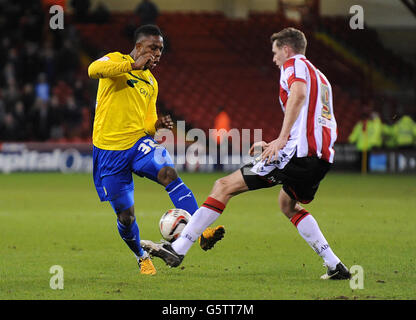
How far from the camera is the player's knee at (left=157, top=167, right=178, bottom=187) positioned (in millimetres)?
7047

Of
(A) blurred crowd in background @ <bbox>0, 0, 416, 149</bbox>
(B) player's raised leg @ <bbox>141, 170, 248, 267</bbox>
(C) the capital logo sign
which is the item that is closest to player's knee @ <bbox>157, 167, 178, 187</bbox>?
(B) player's raised leg @ <bbox>141, 170, 248, 267</bbox>

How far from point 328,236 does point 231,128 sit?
1473cm

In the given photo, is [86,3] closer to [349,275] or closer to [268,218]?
[268,218]

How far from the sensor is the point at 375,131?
74.2 feet

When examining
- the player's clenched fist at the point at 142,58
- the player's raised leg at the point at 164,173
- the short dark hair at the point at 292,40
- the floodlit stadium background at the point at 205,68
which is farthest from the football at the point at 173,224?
the floodlit stadium background at the point at 205,68

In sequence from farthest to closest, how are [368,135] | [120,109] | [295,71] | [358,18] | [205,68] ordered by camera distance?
[205,68] → [368,135] → [358,18] → [120,109] → [295,71]

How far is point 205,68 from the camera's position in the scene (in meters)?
27.4

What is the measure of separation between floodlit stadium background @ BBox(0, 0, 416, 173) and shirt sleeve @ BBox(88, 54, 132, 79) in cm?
1426

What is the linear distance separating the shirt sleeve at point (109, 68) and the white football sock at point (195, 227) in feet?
4.54

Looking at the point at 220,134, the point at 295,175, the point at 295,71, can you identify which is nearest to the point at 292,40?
the point at 295,71

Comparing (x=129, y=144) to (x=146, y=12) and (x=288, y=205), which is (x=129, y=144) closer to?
(x=288, y=205)

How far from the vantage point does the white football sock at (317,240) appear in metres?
6.92

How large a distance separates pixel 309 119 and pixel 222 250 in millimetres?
2785

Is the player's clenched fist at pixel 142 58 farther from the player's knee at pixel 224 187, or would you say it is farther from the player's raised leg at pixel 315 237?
the player's raised leg at pixel 315 237
